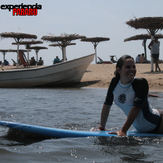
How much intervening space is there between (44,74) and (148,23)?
6.25m

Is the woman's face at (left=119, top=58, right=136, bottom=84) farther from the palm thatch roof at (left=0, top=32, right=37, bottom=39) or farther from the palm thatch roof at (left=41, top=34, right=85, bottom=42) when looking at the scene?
the palm thatch roof at (left=0, top=32, right=37, bottom=39)

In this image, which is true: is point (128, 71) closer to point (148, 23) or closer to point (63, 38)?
point (148, 23)

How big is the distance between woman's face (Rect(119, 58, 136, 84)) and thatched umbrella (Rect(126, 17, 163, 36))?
13.8 meters

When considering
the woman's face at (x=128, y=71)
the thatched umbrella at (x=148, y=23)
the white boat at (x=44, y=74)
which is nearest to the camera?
the woman's face at (x=128, y=71)

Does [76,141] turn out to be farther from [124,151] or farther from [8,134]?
[8,134]

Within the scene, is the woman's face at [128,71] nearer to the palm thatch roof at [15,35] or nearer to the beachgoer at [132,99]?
the beachgoer at [132,99]

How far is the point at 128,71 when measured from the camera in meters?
3.81

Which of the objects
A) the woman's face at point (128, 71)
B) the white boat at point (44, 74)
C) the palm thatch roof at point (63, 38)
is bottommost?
the white boat at point (44, 74)

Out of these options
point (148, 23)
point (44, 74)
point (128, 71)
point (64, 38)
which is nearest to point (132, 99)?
point (128, 71)

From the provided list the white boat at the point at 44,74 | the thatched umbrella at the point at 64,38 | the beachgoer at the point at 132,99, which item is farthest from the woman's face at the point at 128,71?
the thatched umbrella at the point at 64,38

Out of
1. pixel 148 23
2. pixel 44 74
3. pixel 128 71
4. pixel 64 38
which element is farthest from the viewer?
pixel 64 38

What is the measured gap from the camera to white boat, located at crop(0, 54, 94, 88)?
1500 centimetres

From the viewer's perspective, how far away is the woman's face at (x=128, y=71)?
149 inches

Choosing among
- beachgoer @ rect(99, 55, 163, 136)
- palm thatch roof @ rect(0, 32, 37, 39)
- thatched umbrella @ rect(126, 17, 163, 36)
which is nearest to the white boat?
thatched umbrella @ rect(126, 17, 163, 36)
